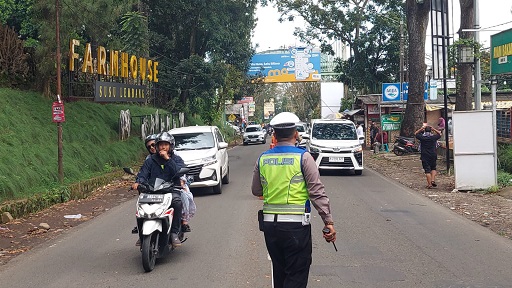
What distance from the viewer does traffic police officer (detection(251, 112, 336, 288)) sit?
4.72 metres

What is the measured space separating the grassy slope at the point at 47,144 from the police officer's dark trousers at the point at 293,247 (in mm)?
9559

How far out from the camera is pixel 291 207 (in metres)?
4.76

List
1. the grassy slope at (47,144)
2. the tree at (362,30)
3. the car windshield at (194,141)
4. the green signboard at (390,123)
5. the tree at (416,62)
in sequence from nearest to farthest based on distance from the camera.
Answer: the grassy slope at (47,144) → the car windshield at (194,141) → the tree at (416,62) → the green signboard at (390,123) → the tree at (362,30)

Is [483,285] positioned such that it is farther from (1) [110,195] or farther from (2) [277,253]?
(1) [110,195]

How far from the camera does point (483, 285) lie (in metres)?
6.43

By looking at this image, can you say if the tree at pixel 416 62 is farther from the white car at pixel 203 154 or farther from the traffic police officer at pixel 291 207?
the traffic police officer at pixel 291 207

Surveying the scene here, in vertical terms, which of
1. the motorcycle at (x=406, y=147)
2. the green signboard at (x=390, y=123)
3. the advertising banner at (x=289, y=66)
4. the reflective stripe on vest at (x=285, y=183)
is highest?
the advertising banner at (x=289, y=66)

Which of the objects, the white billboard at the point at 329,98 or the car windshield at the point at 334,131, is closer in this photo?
the car windshield at the point at 334,131

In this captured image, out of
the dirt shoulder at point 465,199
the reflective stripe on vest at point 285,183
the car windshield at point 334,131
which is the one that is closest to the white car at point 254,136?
the dirt shoulder at point 465,199

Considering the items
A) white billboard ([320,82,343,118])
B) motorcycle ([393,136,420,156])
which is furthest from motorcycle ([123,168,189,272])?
white billboard ([320,82,343,118])

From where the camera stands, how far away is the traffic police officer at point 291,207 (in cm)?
472

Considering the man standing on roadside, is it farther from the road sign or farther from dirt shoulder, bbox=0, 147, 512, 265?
the road sign

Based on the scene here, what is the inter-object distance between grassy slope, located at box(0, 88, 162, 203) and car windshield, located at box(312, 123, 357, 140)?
729 cm

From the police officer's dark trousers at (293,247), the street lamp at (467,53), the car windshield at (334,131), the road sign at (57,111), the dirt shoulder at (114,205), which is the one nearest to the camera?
the police officer's dark trousers at (293,247)
